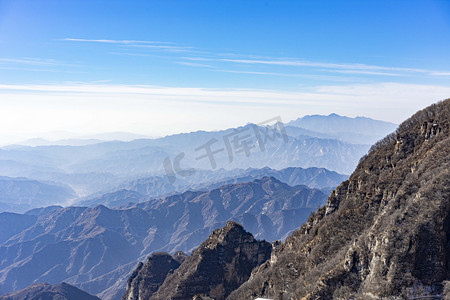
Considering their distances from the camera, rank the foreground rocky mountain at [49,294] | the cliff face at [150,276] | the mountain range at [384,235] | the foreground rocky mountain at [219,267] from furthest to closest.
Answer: the foreground rocky mountain at [49,294] → the cliff face at [150,276] → the foreground rocky mountain at [219,267] → the mountain range at [384,235]

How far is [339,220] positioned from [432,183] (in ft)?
48.7

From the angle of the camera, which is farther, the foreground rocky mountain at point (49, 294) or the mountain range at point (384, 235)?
the foreground rocky mountain at point (49, 294)

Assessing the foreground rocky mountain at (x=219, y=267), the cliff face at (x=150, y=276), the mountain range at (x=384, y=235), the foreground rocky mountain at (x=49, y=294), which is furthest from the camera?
the foreground rocky mountain at (x=49, y=294)

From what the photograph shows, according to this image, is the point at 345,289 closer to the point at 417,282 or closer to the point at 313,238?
the point at 417,282

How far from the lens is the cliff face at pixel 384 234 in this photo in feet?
112

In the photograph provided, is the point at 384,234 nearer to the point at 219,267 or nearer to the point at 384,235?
the point at 384,235

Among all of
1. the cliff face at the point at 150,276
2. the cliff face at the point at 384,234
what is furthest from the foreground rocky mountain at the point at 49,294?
the cliff face at the point at 384,234

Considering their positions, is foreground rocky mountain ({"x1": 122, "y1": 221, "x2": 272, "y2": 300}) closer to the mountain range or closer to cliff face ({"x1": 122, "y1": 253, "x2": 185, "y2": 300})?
cliff face ({"x1": 122, "y1": 253, "x2": 185, "y2": 300})

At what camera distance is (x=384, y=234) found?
36188 mm

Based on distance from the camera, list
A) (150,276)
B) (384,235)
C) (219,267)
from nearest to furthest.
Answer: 1. (384,235)
2. (219,267)
3. (150,276)

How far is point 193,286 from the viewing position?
77500mm

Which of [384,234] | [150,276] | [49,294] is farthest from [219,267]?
[49,294]

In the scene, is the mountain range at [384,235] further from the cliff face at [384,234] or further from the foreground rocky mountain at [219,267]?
the foreground rocky mountain at [219,267]

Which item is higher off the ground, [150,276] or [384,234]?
[384,234]
